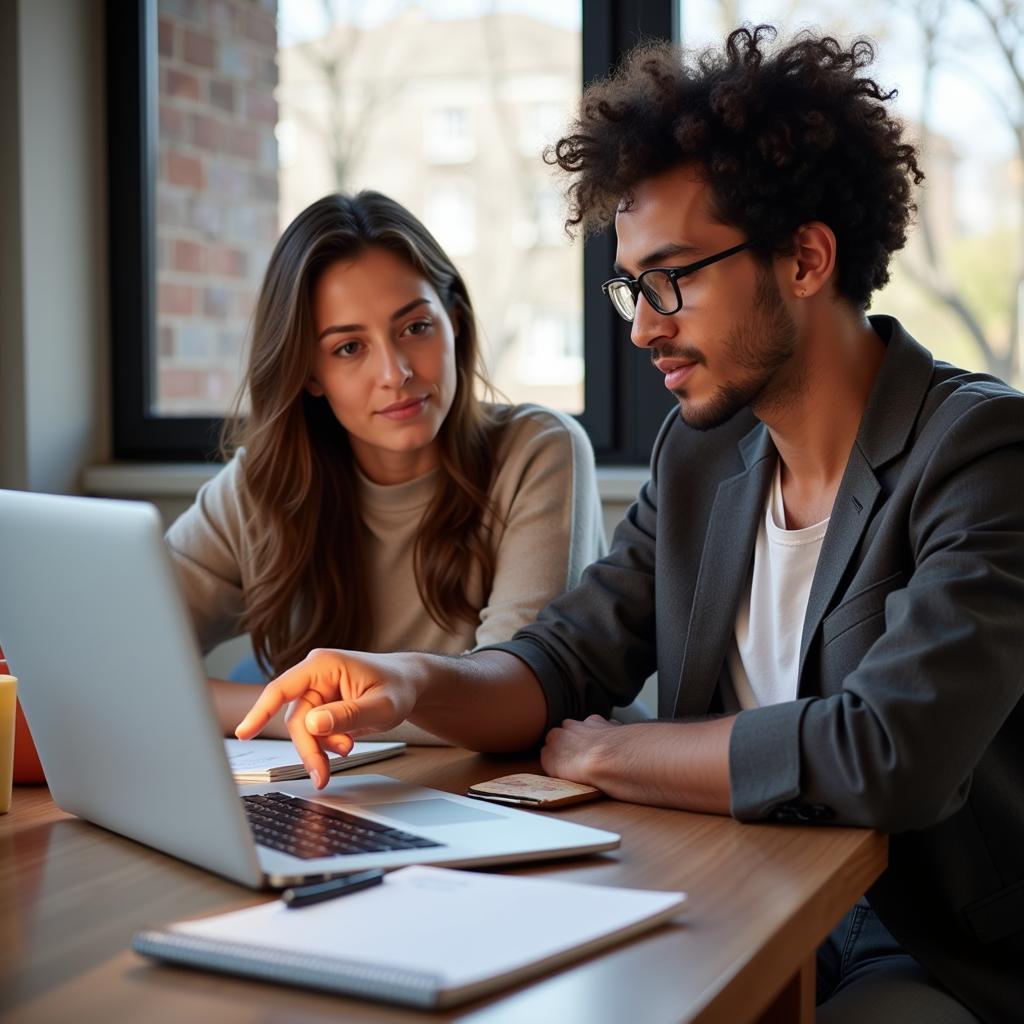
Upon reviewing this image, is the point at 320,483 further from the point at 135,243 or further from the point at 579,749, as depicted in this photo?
the point at 135,243

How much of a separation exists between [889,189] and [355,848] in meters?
1.06

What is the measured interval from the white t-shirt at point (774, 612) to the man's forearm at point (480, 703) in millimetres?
253

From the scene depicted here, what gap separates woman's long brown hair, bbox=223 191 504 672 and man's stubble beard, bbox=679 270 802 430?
59cm

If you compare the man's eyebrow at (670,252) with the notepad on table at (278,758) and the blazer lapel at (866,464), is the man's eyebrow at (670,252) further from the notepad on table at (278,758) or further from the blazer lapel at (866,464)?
the notepad on table at (278,758)

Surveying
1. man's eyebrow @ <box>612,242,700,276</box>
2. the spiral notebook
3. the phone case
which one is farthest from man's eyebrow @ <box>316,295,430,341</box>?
the spiral notebook

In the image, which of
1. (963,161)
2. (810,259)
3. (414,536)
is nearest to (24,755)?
(414,536)

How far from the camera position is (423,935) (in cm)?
82

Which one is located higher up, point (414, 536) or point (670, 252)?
point (670, 252)

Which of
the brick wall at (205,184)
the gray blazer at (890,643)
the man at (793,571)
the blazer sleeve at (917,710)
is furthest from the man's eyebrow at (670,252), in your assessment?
the brick wall at (205,184)

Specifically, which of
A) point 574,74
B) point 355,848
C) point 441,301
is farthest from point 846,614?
point 574,74

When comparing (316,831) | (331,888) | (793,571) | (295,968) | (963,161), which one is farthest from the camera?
(963,161)

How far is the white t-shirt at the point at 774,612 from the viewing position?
5.03 ft

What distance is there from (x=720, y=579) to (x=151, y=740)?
0.78 meters

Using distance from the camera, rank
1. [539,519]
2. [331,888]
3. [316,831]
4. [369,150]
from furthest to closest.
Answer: [369,150], [539,519], [316,831], [331,888]
